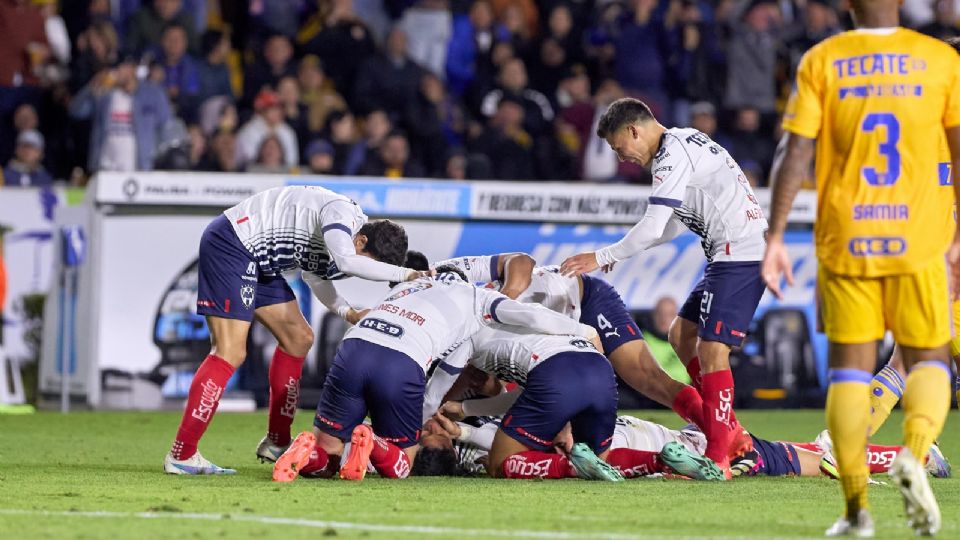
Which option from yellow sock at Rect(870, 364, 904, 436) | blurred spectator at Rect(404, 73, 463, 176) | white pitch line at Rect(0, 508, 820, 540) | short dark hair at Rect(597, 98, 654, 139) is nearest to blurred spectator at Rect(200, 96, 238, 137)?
blurred spectator at Rect(404, 73, 463, 176)

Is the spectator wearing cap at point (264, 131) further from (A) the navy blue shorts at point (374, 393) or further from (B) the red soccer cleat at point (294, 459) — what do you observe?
(B) the red soccer cleat at point (294, 459)

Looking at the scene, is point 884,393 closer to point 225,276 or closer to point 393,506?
point 393,506

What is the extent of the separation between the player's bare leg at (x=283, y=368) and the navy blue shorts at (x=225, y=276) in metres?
0.33

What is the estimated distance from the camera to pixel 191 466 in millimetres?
8953

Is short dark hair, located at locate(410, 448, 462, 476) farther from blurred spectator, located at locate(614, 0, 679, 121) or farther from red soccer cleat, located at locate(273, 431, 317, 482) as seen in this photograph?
blurred spectator, located at locate(614, 0, 679, 121)

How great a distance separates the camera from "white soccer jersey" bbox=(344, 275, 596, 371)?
28.3 feet

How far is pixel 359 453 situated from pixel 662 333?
6.90 metres

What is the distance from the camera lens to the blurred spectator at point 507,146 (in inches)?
674

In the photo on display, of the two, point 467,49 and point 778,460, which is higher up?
point 467,49

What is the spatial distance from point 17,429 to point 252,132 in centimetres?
506

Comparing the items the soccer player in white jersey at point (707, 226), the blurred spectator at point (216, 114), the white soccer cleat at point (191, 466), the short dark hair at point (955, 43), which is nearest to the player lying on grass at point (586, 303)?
the soccer player in white jersey at point (707, 226)

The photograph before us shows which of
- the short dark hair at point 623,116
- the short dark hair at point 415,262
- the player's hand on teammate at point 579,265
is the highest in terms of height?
the short dark hair at point 623,116

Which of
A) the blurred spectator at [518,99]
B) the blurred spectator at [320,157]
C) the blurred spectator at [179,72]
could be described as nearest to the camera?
the blurred spectator at [320,157]

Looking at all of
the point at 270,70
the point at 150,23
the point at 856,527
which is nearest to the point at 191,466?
the point at 856,527
